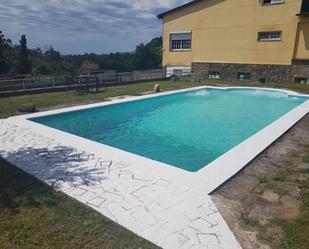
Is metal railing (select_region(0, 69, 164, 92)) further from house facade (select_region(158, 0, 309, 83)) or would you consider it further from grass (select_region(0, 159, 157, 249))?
grass (select_region(0, 159, 157, 249))

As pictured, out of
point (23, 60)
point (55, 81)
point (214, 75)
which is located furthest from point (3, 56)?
point (214, 75)

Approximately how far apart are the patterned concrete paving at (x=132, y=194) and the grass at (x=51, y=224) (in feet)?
0.66

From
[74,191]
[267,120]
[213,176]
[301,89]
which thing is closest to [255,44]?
[301,89]

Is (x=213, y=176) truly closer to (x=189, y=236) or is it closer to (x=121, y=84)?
(x=189, y=236)

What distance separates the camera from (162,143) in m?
8.91

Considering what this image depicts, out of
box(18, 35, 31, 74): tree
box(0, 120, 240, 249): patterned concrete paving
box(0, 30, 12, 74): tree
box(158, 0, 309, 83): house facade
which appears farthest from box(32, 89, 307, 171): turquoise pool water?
box(18, 35, 31, 74): tree

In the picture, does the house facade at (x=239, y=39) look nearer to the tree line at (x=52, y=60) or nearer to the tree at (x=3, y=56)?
the tree line at (x=52, y=60)

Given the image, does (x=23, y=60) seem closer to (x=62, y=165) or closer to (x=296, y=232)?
(x=62, y=165)

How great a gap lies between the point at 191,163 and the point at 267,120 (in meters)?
6.02

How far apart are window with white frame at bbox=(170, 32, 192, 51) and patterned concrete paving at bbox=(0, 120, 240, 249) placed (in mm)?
23008

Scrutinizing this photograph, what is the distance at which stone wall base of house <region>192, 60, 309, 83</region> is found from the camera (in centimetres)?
2212

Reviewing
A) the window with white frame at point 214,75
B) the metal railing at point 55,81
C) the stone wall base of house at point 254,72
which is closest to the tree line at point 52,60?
the metal railing at point 55,81

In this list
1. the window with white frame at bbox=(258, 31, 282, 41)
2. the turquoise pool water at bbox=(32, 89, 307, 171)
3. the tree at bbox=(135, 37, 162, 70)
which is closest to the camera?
the turquoise pool water at bbox=(32, 89, 307, 171)

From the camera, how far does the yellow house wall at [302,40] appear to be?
2108cm
